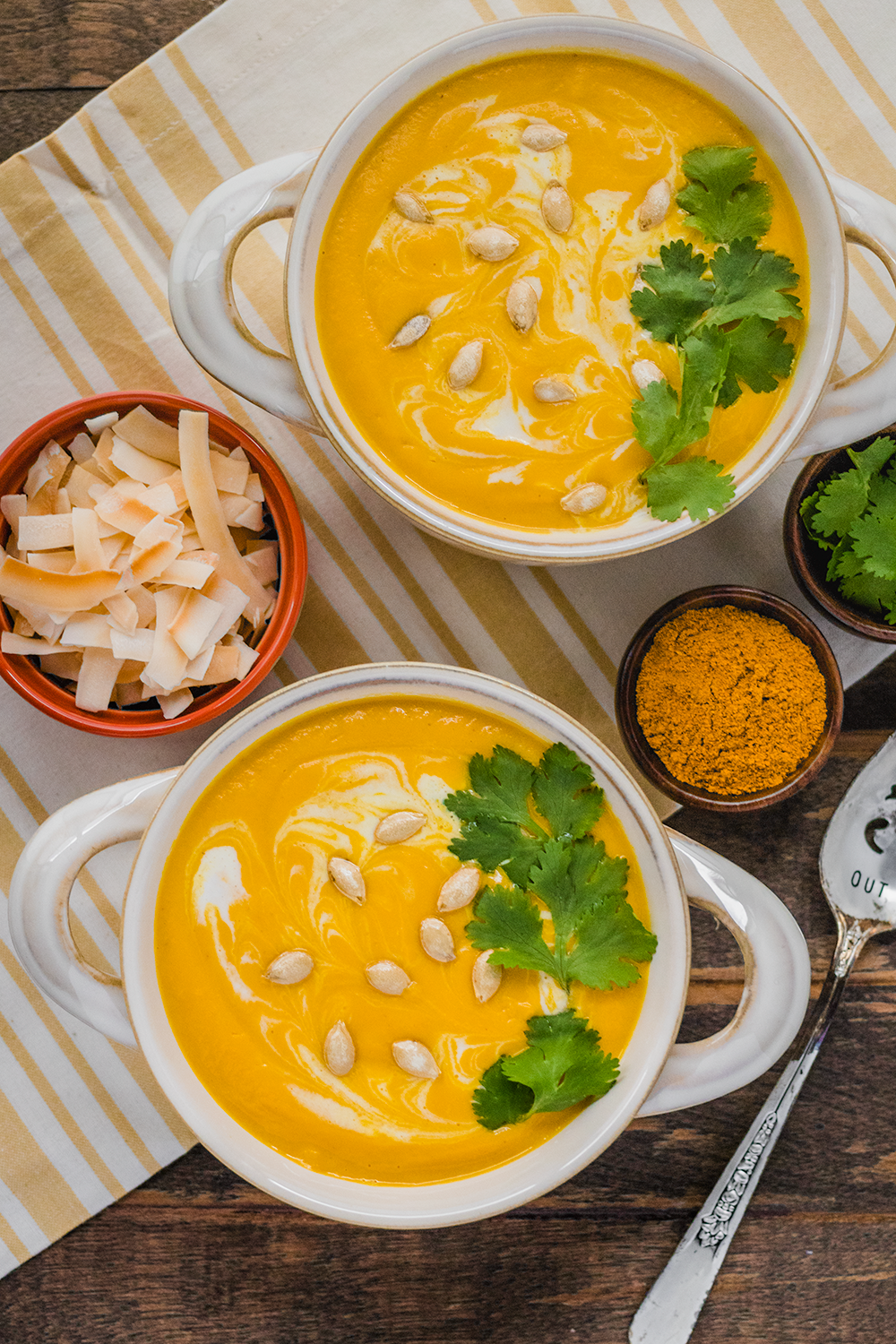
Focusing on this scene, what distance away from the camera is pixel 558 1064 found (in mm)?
1309

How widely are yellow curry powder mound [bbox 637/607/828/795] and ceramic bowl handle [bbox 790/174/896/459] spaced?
1.08 feet

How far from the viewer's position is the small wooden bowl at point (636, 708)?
1.53 meters

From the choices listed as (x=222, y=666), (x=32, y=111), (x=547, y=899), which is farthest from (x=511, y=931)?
(x=32, y=111)

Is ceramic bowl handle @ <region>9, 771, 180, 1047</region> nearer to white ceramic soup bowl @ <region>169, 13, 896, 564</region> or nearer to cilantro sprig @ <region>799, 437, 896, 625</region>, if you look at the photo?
white ceramic soup bowl @ <region>169, 13, 896, 564</region>

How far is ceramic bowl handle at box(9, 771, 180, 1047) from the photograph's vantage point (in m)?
1.30

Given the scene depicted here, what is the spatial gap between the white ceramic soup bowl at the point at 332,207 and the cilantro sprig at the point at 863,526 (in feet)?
0.55

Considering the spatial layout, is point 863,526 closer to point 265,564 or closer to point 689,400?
point 689,400

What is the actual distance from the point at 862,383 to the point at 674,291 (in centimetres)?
28

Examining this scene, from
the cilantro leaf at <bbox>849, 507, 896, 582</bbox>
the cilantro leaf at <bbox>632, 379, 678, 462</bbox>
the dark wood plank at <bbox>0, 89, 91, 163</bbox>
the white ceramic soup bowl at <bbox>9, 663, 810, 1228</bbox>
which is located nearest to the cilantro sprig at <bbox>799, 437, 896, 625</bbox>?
the cilantro leaf at <bbox>849, 507, 896, 582</bbox>

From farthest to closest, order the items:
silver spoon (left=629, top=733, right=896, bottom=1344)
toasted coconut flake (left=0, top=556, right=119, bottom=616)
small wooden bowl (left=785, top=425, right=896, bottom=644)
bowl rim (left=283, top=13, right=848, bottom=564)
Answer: silver spoon (left=629, top=733, right=896, bottom=1344) → small wooden bowl (left=785, top=425, right=896, bottom=644) → toasted coconut flake (left=0, top=556, right=119, bottom=616) → bowl rim (left=283, top=13, right=848, bottom=564)

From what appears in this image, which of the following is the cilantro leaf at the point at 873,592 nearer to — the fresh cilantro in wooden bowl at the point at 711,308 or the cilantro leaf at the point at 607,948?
the fresh cilantro in wooden bowl at the point at 711,308

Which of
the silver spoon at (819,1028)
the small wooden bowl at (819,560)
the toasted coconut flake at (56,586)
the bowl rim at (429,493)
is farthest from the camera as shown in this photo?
the silver spoon at (819,1028)


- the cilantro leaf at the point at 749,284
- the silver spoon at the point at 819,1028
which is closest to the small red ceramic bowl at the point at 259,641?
the cilantro leaf at the point at 749,284

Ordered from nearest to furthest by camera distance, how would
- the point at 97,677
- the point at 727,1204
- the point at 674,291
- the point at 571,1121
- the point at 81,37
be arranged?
1. the point at 674,291
2. the point at 571,1121
3. the point at 97,677
4. the point at 81,37
5. the point at 727,1204
